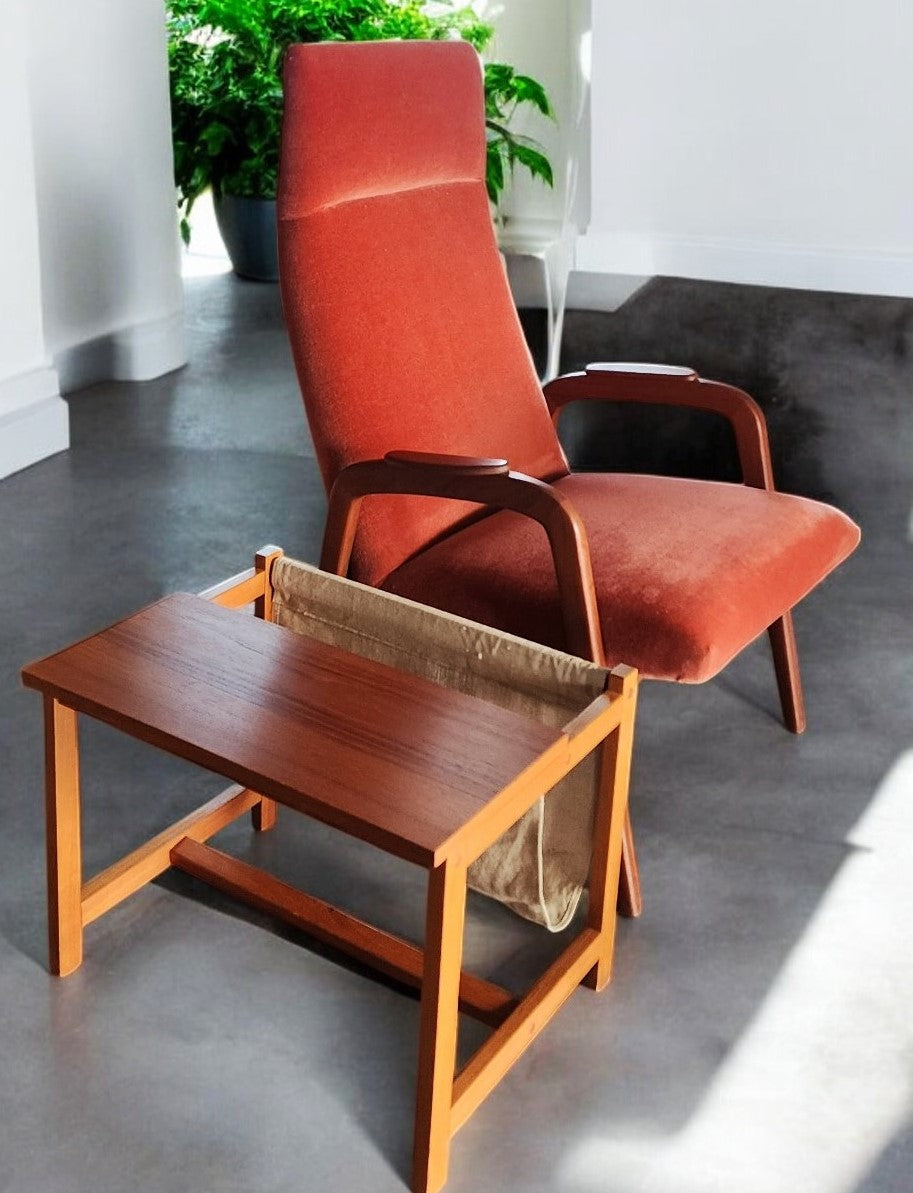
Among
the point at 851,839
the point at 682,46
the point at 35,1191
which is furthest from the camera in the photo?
the point at 682,46

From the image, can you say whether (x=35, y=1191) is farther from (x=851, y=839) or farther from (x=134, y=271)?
(x=134, y=271)

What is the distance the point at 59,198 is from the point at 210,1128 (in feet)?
9.49

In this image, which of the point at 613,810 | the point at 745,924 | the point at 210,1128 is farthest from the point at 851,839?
the point at 210,1128

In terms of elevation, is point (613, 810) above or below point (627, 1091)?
above

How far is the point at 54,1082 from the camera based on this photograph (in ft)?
5.32

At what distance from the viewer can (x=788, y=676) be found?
93.0 inches

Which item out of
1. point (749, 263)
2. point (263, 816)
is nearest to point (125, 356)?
point (749, 263)

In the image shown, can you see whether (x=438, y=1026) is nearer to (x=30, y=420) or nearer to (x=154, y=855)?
(x=154, y=855)

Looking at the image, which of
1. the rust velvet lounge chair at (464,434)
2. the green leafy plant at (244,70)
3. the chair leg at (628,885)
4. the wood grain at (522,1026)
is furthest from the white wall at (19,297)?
the wood grain at (522,1026)

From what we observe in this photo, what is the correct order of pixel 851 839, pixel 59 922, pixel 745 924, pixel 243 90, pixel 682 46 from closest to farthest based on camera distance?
1. pixel 59 922
2. pixel 745 924
3. pixel 851 839
4. pixel 682 46
5. pixel 243 90

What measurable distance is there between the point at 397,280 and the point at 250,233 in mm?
3155

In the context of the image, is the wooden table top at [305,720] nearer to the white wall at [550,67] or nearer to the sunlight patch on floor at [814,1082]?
the sunlight patch on floor at [814,1082]

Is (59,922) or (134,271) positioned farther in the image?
(134,271)

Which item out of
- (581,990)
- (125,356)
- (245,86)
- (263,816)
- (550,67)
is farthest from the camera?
(245,86)
